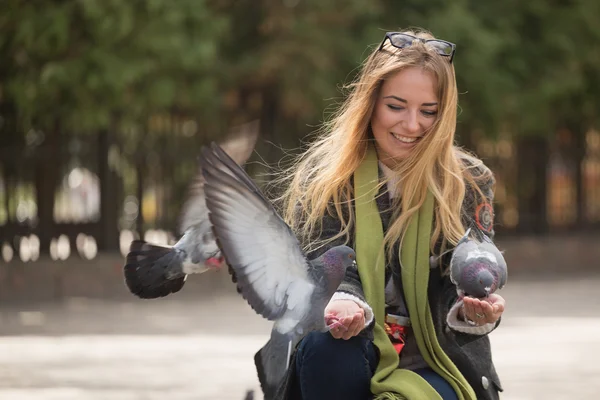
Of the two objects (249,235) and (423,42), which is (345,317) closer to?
(249,235)

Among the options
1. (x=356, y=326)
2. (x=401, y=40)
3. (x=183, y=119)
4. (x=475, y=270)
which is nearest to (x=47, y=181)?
(x=183, y=119)

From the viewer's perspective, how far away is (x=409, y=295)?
3408 millimetres

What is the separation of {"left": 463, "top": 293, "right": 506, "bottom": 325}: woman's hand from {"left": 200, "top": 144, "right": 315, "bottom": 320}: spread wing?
1.47ft

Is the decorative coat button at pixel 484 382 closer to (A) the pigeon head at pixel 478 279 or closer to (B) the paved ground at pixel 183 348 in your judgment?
(A) the pigeon head at pixel 478 279

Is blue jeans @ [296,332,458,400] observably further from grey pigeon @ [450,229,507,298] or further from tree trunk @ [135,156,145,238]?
tree trunk @ [135,156,145,238]

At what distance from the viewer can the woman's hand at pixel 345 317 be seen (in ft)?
10.5

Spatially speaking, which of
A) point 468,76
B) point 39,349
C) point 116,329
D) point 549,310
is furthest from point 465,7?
point 39,349

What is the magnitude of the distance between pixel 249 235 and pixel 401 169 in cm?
75

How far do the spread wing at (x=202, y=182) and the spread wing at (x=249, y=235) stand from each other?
160 mm

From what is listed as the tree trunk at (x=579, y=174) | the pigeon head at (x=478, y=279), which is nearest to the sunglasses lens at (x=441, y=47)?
the pigeon head at (x=478, y=279)

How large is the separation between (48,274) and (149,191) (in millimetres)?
1618

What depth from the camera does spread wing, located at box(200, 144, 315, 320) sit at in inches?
117

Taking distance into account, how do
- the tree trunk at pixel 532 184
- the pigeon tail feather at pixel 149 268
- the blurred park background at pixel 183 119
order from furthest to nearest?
the tree trunk at pixel 532 184
the blurred park background at pixel 183 119
the pigeon tail feather at pixel 149 268

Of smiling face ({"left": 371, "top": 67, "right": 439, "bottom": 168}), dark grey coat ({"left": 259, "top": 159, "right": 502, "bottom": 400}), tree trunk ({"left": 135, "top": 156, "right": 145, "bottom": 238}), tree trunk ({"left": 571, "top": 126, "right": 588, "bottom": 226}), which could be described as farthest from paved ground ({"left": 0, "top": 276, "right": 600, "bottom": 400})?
tree trunk ({"left": 571, "top": 126, "right": 588, "bottom": 226})
